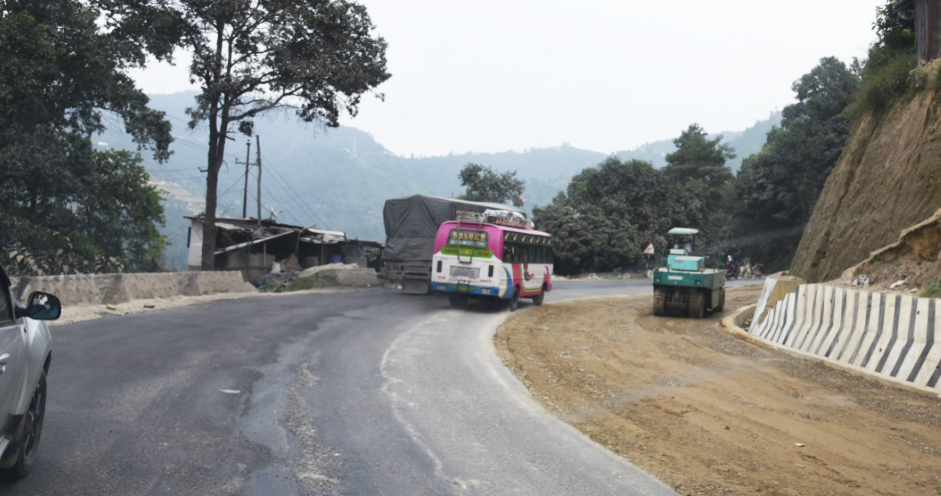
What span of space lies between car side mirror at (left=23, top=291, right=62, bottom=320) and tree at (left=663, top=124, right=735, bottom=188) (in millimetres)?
77028

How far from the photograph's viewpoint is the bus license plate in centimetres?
1756

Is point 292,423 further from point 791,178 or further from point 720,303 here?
point 791,178

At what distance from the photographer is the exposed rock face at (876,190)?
1365 centimetres

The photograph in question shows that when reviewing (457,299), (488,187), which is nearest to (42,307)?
(457,299)

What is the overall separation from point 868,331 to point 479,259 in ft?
32.3

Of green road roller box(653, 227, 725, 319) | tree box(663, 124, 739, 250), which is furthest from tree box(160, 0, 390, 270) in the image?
tree box(663, 124, 739, 250)

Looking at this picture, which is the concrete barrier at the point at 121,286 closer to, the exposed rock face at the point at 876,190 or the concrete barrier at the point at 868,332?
the concrete barrier at the point at 868,332

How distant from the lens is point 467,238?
1775cm

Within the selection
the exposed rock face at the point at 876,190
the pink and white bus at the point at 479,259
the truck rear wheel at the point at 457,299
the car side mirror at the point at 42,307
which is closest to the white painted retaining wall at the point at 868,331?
the exposed rock face at the point at 876,190

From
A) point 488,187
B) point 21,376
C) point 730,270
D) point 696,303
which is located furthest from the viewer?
point 488,187

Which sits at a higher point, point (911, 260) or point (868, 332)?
point (911, 260)

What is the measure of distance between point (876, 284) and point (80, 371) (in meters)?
13.0

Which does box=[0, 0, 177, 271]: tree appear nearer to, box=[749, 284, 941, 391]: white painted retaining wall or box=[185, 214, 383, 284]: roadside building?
box=[185, 214, 383, 284]: roadside building

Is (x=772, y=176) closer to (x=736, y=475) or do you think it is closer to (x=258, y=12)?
(x=258, y=12)
